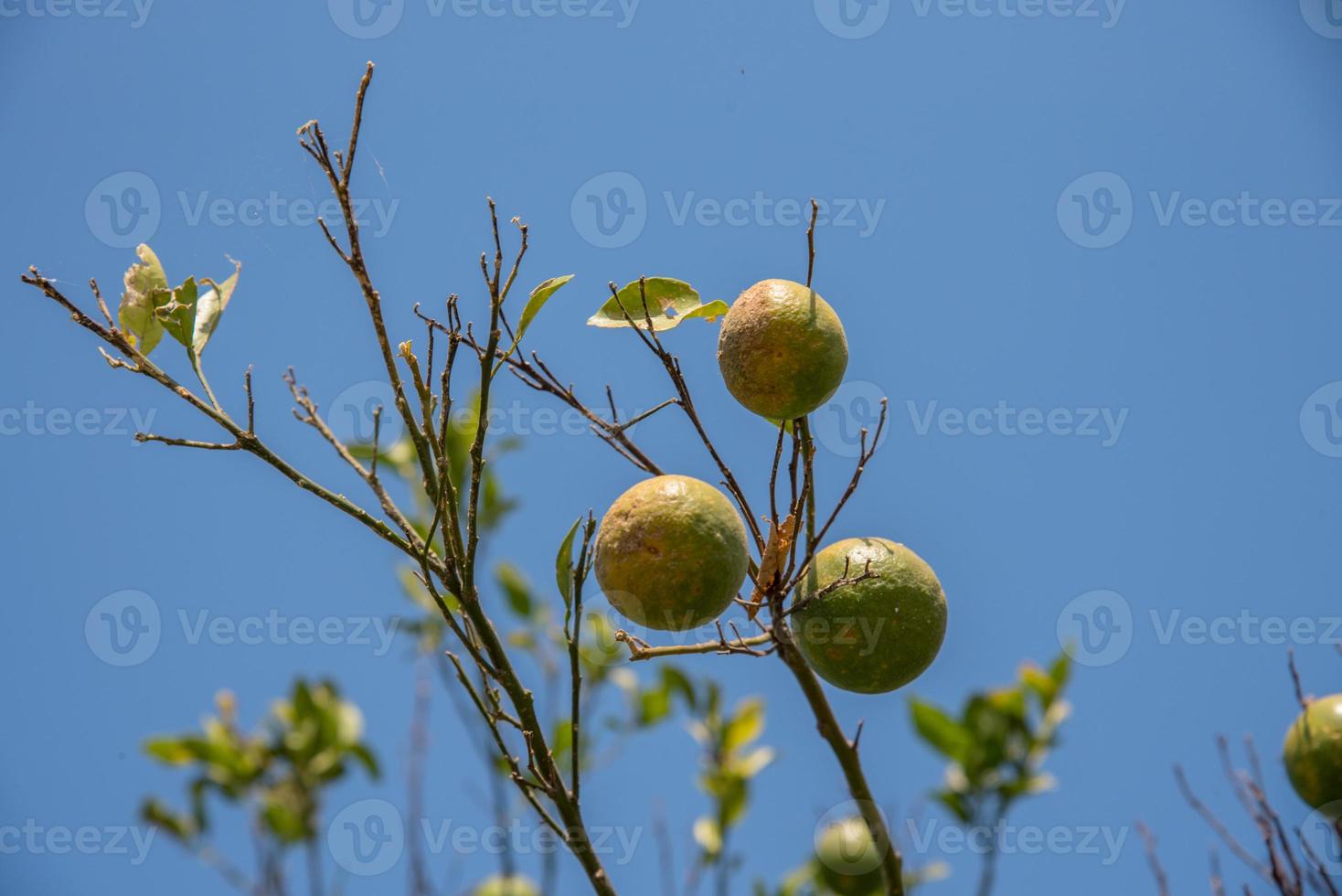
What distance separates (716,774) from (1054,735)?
0.95 meters

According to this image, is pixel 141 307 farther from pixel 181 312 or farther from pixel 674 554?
pixel 674 554

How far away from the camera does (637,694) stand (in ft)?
11.5

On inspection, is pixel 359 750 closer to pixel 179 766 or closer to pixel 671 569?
pixel 179 766

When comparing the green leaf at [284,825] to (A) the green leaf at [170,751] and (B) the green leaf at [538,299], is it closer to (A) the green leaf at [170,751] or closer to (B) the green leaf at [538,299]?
(A) the green leaf at [170,751]

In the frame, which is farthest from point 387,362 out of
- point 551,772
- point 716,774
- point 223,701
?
point 223,701

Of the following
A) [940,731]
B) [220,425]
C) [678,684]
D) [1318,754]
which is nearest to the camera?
[220,425]

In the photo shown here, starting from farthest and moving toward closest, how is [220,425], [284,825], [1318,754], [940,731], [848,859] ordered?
1. [284,825]
2. [940,731]
3. [848,859]
4. [1318,754]
5. [220,425]

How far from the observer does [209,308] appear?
194cm

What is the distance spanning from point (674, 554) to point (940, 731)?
1601 mm

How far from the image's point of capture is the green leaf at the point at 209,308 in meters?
1.87

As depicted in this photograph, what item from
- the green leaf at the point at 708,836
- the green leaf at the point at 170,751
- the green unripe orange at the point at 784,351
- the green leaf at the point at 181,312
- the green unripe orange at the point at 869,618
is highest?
the green leaf at the point at 181,312

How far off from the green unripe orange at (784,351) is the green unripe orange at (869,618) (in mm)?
276

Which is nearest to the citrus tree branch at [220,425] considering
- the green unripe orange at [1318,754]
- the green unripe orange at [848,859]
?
the green unripe orange at [848,859]

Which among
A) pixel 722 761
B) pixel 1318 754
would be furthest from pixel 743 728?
pixel 1318 754
